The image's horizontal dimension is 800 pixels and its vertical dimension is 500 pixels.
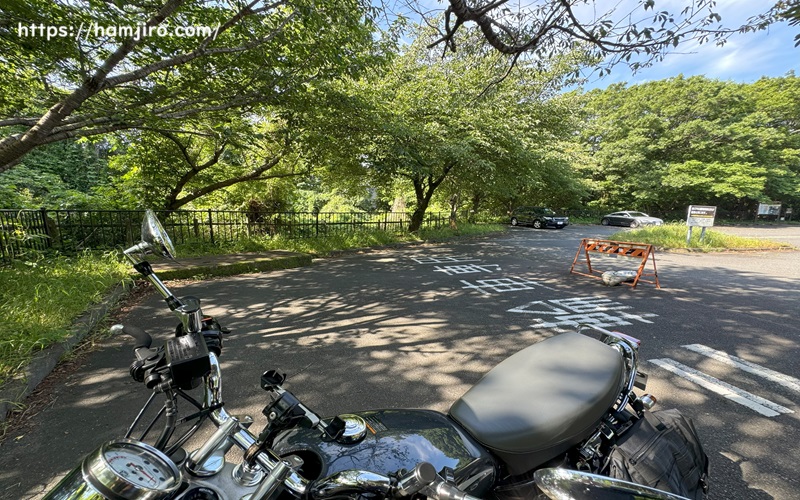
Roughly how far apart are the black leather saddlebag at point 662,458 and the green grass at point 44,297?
14.7 ft

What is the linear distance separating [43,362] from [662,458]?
4.84 m

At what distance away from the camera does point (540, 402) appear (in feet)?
4.94

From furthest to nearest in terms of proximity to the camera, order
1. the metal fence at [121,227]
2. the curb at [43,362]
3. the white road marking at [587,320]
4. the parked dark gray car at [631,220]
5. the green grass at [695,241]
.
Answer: the parked dark gray car at [631,220] → the green grass at [695,241] → the metal fence at [121,227] → the white road marking at [587,320] → the curb at [43,362]

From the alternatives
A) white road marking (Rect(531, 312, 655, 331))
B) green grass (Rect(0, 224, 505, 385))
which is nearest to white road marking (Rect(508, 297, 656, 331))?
white road marking (Rect(531, 312, 655, 331))

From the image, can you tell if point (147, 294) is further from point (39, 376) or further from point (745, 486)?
point (745, 486)

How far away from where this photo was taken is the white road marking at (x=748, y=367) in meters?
3.22

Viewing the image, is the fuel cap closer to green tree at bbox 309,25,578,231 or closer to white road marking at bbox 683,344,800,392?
white road marking at bbox 683,344,800,392

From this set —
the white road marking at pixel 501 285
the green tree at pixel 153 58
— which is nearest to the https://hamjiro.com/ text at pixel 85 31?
the green tree at pixel 153 58

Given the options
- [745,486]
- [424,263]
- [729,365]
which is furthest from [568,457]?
[424,263]

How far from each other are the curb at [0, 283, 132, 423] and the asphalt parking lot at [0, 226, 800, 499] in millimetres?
189

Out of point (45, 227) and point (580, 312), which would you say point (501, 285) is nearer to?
point (580, 312)

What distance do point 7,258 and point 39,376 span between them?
176 inches

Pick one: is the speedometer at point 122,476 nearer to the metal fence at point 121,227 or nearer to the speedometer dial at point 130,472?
the speedometer dial at point 130,472

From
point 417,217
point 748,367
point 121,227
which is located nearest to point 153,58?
point 121,227
